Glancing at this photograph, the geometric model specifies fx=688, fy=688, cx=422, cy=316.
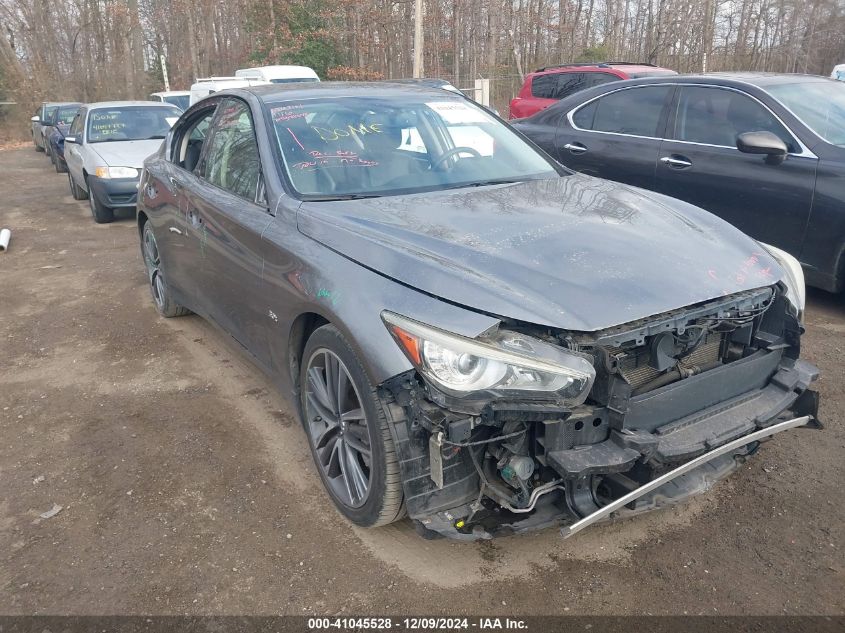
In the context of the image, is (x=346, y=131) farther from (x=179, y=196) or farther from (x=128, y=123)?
(x=128, y=123)

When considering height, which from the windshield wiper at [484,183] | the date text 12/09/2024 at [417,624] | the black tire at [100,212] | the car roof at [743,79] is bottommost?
the black tire at [100,212]

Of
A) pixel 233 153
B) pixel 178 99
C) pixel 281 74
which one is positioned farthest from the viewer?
pixel 178 99

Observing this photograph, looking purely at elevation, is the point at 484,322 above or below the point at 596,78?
below

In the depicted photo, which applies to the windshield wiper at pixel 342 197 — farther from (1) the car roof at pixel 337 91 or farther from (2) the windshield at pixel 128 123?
(2) the windshield at pixel 128 123

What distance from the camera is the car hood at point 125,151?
9.56 metres

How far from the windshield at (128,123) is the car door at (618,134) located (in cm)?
671

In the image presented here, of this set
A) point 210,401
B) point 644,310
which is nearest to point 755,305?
point 644,310

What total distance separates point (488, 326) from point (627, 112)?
15.0 ft

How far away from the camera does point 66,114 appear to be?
742 inches

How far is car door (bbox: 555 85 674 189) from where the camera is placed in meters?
5.86

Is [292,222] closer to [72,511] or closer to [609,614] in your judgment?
[72,511]

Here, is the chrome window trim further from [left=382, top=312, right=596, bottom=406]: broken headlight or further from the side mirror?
[left=382, top=312, right=596, bottom=406]: broken headlight

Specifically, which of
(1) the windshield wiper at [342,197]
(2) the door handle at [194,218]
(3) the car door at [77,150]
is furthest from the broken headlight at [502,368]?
(3) the car door at [77,150]

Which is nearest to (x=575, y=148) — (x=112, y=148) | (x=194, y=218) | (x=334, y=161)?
(x=334, y=161)
